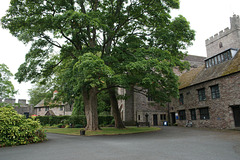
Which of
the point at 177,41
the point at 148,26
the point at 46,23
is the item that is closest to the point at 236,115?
the point at 177,41

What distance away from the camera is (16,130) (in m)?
11.9

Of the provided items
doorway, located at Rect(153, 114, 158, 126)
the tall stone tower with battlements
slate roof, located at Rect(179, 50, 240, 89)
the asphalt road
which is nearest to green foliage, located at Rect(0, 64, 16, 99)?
the asphalt road

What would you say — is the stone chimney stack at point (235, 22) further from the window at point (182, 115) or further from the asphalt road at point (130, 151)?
the asphalt road at point (130, 151)

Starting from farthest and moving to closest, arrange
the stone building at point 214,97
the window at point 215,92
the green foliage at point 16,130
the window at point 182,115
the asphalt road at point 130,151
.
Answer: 1. the window at point 182,115
2. the window at point 215,92
3. the stone building at point 214,97
4. the green foliage at point 16,130
5. the asphalt road at point 130,151

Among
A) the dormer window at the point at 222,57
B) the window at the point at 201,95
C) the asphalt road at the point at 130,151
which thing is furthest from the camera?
the window at the point at 201,95

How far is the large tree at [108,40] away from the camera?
1510 centimetres

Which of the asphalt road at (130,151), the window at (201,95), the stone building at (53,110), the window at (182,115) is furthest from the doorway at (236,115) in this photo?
the stone building at (53,110)

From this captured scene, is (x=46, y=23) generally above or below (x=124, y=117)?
above

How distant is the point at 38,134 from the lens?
13.6 m

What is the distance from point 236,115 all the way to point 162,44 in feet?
42.4

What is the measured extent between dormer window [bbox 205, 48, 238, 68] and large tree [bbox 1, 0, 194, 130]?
9218mm

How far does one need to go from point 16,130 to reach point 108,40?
11898 millimetres

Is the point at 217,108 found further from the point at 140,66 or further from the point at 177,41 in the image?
the point at 140,66

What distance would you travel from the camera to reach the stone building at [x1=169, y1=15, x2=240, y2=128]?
22.0 metres
